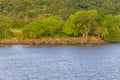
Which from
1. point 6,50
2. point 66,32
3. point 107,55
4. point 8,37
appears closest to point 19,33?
point 8,37

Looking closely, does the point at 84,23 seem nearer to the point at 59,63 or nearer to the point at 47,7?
the point at 59,63

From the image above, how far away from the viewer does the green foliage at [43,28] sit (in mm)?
115500

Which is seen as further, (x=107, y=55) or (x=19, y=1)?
(x=19, y=1)

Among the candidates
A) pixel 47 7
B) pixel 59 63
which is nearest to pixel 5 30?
pixel 59 63

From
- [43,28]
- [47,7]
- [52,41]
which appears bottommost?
[52,41]

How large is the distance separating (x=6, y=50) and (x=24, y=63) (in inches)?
931

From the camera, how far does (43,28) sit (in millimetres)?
117000

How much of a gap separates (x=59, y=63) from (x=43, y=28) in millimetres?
43072

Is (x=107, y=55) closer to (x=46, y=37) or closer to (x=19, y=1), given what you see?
(x=46, y=37)

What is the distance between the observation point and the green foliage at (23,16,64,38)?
115500mm

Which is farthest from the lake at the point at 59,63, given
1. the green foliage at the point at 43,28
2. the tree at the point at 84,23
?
the green foliage at the point at 43,28

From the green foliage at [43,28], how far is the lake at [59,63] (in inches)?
441

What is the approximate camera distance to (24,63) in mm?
75750

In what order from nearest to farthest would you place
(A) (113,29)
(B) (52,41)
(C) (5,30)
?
(B) (52,41) → (A) (113,29) → (C) (5,30)
